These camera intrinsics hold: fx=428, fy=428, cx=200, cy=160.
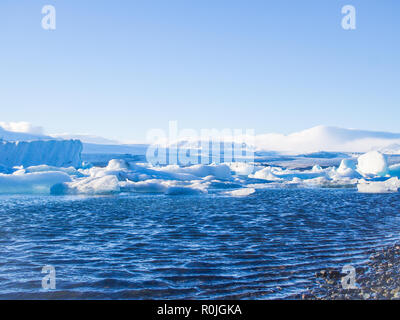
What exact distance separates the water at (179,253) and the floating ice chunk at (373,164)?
2506 cm

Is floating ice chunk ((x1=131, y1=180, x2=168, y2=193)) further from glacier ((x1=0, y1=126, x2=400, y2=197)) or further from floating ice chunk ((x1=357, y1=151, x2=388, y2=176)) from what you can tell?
floating ice chunk ((x1=357, y1=151, x2=388, y2=176))

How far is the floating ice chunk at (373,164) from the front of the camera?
3847 centimetres

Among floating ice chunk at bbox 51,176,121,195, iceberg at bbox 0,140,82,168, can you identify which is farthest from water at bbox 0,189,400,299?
iceberg at bbox 0,140,82,168

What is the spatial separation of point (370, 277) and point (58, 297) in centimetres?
472

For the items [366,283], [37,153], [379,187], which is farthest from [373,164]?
[366,283]

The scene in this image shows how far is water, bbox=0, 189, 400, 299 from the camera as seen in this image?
632 centimetres

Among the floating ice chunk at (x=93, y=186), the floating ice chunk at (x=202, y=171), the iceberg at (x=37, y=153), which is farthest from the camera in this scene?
the iceberg at (x=37, y=153)

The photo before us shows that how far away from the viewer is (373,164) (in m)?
39.2

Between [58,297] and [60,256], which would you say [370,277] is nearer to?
[58,297]

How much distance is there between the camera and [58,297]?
19.6 ft

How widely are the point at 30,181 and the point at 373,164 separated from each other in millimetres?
29428

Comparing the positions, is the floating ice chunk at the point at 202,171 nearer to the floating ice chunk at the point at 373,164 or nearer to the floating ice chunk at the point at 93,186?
the floating ice chunk at the point at 93,186

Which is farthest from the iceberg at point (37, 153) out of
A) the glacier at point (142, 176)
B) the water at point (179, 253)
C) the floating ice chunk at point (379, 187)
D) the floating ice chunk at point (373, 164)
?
the floating ice chunk at point (373, 164)

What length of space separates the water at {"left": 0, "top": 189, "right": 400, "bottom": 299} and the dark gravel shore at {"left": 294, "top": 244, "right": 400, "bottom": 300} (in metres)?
0.26
